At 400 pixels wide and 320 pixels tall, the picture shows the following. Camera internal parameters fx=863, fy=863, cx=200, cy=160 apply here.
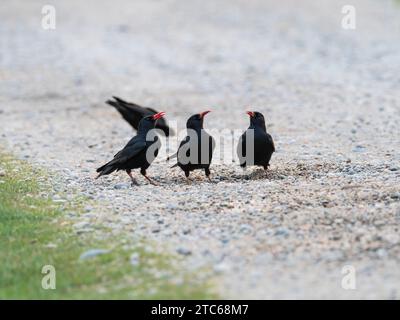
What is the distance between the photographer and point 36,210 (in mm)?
10703

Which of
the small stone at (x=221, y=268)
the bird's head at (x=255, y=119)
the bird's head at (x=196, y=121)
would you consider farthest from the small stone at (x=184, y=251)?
the bird's head at (x=255, y=119)

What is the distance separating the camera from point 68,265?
28.8 ft

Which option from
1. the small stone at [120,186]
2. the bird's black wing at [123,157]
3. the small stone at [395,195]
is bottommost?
the small stone at [395,195]

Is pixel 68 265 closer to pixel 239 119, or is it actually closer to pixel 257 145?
pixel 257 145

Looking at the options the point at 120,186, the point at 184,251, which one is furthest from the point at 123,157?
the point at 184,251

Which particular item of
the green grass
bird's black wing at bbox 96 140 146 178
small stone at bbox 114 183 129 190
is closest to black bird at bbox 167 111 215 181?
bird's black wing at bbox 96 140 146 178

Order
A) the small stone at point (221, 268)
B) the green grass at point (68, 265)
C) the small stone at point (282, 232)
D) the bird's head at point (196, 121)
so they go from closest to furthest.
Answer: the green grass at point (68, 265) → the small stone at point (221, 268) → the small stone at point (282, 232) → the bird's head at point (196, 121)

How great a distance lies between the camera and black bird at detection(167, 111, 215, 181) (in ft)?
40.1

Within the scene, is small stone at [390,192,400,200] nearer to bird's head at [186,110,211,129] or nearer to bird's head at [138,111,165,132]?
bird's head at [186,110,211,129]

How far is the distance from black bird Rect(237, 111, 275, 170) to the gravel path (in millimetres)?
255

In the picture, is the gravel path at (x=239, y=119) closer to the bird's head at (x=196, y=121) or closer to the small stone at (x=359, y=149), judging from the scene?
the small stone at (x=359, y=149)

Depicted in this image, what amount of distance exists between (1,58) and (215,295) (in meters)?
21.8

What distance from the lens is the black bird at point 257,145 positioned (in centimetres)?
1228

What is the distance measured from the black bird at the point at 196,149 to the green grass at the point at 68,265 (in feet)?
6.70
